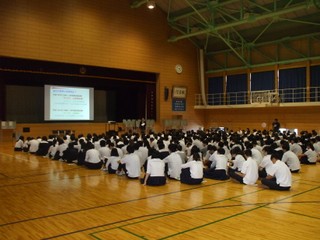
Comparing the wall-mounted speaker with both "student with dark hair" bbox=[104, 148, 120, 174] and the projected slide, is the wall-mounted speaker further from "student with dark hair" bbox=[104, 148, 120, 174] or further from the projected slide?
"student with dark hair" bbox=[104, 148, 120, 174]

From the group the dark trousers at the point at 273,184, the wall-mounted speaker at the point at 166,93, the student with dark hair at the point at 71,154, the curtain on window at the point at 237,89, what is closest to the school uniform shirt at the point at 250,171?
the dark trousers at the point at 273,184

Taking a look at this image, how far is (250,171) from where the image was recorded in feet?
30.6

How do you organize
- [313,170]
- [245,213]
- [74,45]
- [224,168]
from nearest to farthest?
[245,213], [224,168], [313,170], [74,45]

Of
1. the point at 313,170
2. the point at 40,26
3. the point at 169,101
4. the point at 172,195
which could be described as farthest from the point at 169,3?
the point at 172,195

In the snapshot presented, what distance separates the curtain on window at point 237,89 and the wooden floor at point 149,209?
731 inches

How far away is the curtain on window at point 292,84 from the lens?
24719 mm

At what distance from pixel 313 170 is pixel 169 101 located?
1698 centimetres

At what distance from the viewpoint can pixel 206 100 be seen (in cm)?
3061

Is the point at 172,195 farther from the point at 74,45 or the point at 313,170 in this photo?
the point at 74,45

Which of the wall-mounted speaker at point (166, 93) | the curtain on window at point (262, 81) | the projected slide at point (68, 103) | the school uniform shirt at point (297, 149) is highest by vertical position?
the curtain on window at point (262, 81)

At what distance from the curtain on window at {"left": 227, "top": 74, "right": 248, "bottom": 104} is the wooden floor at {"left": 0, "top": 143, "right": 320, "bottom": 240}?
18567mm

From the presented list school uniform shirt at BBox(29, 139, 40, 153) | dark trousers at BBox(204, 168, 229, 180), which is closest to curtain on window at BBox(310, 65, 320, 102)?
dark trousers at BBox(204, 168, 229, 180)

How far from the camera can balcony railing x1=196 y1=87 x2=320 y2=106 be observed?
2427cm

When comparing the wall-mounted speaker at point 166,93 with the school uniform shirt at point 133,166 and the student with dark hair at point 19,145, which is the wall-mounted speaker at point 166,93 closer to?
the student with dark hair at point 19,145
